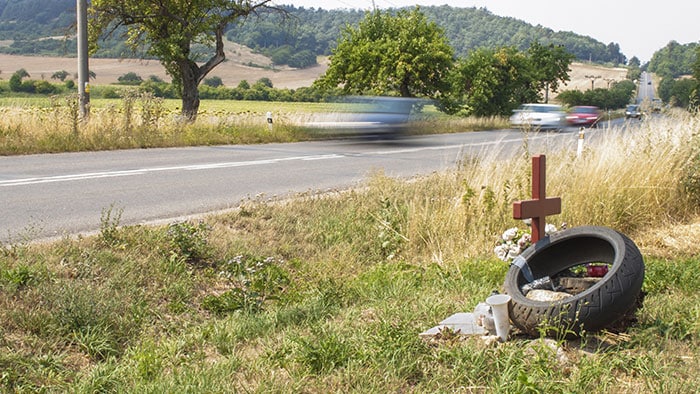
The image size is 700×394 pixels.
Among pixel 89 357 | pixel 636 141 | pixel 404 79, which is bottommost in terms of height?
pixel 89 357

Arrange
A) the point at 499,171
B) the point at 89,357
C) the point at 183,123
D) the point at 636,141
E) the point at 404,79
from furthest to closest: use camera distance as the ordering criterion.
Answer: the point at 404,79 → the point at 183,123 → the point at 636,141 → the point at 499,171 → the point at 89,357

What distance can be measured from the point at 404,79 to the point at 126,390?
42.0 metres

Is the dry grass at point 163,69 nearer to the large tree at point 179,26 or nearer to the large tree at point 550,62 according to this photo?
the large tree at point 550,62

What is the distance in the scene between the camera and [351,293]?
20.7ft

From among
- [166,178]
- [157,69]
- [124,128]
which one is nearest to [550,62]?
[157,69]

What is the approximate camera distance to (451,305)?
5555mm

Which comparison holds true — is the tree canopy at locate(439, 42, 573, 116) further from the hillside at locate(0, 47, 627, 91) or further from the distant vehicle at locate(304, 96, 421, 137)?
the distant vehicle at locate(304, 96, 421, 137)

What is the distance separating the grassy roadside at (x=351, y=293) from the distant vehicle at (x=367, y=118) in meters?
12.1

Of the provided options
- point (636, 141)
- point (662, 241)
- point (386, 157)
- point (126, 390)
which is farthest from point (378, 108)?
point (126, 390)

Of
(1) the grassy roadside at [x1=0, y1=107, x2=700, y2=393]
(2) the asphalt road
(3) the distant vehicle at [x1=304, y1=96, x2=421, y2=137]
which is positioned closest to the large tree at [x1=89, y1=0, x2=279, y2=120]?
(3) the distant vehicle at [x1=304, y1=96, x2=421, y2=137]

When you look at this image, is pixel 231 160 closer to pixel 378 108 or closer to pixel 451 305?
pixel 378 108

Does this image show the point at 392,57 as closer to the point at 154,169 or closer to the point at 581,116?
the point at 581,116

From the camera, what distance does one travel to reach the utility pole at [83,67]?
1939 cm

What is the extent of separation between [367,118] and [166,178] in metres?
11.4
